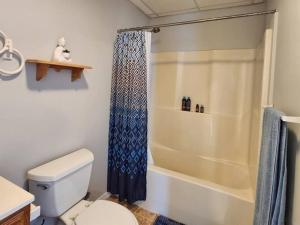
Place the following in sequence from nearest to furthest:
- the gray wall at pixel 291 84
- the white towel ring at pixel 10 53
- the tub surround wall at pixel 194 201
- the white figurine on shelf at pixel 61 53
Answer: the gray wall at pixel 291 84 < the white towel ring at pixel 10 53 < the white figurine on shelf at pixel 61 53 < the tub surround wall at pixel 194 201

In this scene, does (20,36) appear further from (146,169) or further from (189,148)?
(189,148)

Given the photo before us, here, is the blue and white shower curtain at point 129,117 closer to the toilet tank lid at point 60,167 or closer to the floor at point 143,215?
the floor at point 143,215

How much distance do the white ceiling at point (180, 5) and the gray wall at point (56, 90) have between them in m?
0.29

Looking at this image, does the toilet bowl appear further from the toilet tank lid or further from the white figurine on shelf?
the white figurine on shelf

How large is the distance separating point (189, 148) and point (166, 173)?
779 mm

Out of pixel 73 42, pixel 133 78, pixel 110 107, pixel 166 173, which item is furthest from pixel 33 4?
pixel 166 173

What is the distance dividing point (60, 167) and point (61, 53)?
0.82 meters

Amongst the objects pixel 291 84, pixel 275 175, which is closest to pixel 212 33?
pixel 291 84

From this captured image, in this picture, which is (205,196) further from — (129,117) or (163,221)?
(129,117)

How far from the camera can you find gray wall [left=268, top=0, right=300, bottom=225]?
99 centimetres

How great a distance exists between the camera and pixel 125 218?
141cm

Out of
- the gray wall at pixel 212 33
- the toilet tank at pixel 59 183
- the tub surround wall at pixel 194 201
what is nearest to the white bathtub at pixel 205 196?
the tub surround wall at pixel 194 201

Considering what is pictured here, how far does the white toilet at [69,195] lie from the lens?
1.34 metres

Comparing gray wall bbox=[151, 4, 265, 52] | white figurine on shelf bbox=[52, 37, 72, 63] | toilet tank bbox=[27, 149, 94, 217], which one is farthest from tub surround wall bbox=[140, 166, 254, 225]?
gray wall bbox=[151, 4, 265, 52]
